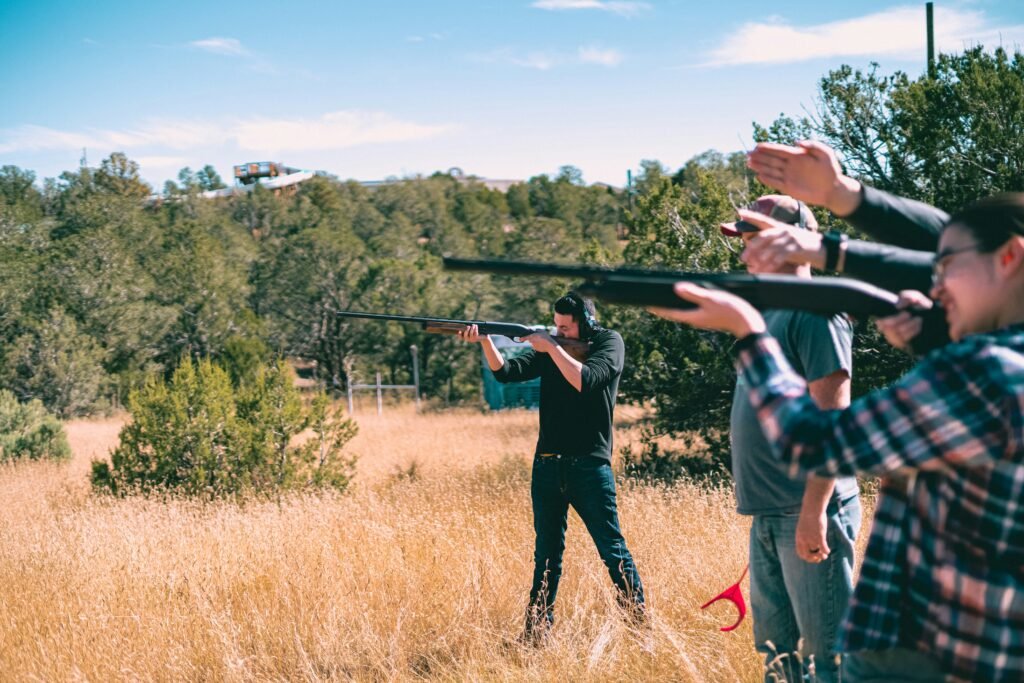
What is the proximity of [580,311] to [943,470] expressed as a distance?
10.6 feet

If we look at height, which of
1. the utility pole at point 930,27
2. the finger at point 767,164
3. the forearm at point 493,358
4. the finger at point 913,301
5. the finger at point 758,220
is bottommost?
the forearm at point 493,358

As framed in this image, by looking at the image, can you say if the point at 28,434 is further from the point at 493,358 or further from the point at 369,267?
the point at 369,267

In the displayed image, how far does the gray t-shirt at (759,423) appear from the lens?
9.25 feet

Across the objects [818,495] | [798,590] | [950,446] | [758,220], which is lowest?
[798,590]

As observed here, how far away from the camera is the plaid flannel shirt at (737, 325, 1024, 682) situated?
1.53 m

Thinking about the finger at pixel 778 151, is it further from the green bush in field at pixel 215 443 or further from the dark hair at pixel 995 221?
the green bush in field at pixel 215 443

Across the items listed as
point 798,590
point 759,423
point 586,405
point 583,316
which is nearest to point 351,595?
point 586,405

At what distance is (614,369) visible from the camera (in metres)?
4.61

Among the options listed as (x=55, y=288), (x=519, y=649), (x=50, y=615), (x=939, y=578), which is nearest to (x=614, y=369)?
(x=519, y=649)

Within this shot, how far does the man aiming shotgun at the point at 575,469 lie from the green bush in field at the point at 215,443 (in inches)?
222

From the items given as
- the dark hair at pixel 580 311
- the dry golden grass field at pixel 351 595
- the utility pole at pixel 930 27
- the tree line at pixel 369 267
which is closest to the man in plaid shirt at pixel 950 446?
the dry golden grass field at pixel 351 595

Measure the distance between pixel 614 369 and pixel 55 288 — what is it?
29.0 metres

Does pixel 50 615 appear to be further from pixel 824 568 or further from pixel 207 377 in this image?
pixel 207 377

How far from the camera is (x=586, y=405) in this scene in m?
4.62
